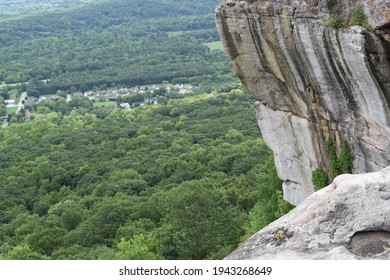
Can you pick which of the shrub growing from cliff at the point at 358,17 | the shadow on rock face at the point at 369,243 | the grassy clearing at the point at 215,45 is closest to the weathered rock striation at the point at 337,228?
the shadow on rock face at the point at 369,243

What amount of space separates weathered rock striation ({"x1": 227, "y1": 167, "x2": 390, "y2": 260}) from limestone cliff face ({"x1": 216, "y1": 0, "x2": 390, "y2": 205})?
3.58 m

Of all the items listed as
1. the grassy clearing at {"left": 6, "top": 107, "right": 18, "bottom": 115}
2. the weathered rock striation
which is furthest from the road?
the weathered rock striation

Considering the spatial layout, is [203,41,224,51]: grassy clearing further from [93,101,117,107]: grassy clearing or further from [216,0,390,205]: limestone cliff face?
[216,0,390,205]: limestone cliff face

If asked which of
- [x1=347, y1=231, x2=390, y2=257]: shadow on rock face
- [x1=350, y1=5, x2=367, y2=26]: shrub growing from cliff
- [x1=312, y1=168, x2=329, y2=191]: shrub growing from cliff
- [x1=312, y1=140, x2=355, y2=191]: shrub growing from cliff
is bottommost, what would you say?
[x1=312, y1=168, x2=329, y2=191]: shrub growing from cliff

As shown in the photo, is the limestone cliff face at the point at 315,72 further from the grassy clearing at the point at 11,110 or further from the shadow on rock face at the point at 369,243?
the grassy clearing at the point at 11,110

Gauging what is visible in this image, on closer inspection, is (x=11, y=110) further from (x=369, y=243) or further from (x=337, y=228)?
(x=369, y=243)

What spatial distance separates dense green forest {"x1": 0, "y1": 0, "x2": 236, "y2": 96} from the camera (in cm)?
10562

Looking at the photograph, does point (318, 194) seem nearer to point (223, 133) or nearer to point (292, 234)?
point (292, 234)

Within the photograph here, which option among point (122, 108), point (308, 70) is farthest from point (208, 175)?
point (122, 108)

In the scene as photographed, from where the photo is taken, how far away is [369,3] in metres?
13.2

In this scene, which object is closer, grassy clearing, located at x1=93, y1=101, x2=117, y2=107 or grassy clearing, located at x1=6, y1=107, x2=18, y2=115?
grassy clearing, located at x1=93, y1=101, x2=117, y2=107

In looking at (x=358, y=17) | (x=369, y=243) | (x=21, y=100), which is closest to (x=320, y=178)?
(x=358, y=17)

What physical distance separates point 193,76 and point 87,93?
1795 centimetres

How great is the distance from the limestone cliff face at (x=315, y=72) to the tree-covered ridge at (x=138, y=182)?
438cm
